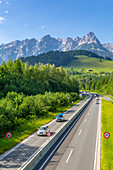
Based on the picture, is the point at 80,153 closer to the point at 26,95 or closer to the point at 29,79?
the point at 26,95

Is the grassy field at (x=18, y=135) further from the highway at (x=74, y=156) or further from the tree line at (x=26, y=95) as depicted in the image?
the highway at (x=74, y=156)

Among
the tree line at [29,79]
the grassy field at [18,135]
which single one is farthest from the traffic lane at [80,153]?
the tree line at [29,79]

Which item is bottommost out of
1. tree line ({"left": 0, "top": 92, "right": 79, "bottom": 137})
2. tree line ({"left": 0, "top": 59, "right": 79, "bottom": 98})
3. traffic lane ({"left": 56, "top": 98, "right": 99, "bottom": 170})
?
traffic lane ({"left": 56, "top": 98, "right": 99, "bottom": 170})

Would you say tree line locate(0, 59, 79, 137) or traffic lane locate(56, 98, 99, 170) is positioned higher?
tree line locate(0, 59, 79, 137)

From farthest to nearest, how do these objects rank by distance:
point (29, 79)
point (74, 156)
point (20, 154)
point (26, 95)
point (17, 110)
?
point (29, 79)
point (26, 95)
point (17, 110)
point (20, 154)
point (74, 156)

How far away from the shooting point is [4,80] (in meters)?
65.9

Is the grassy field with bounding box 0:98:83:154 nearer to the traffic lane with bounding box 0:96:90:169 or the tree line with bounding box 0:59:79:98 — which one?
the traffic lane with bounding box 0:96:90:169

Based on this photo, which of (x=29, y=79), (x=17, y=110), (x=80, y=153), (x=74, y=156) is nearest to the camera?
(x=74, y=156)

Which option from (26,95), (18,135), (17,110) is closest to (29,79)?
(26,95)

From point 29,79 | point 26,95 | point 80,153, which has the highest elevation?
point 29,79

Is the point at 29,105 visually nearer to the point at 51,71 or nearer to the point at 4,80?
the point at 4,80

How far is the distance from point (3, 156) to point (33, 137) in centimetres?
843

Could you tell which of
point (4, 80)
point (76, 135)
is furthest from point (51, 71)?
point (76, 135)

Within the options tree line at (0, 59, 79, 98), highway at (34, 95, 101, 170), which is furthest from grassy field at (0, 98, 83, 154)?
tree line at (0, 59, 79, 98)
